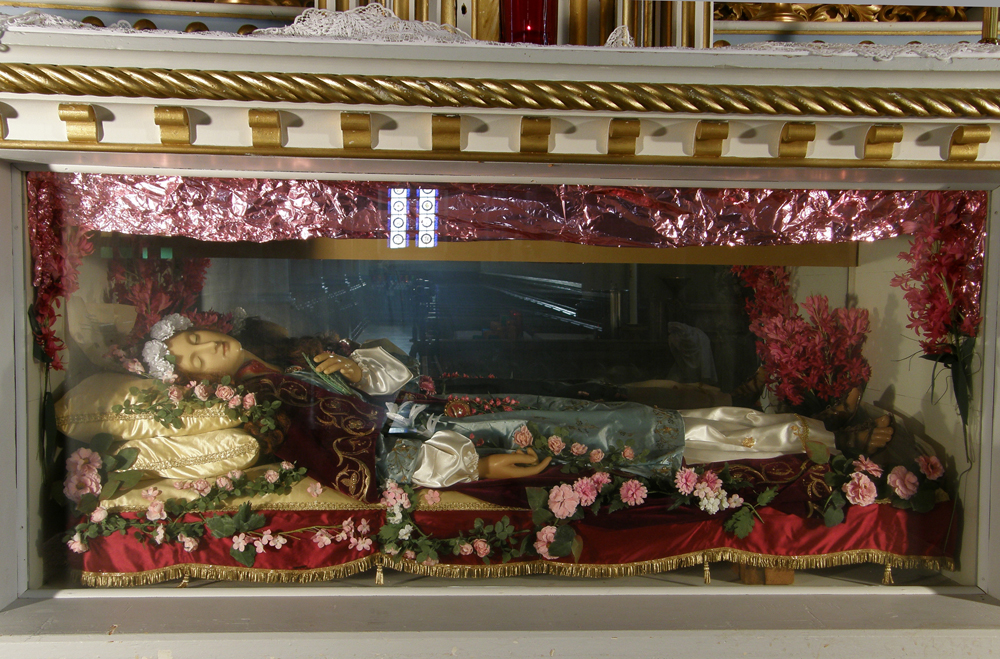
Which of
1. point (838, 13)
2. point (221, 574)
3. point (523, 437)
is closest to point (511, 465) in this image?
point (523, 437)

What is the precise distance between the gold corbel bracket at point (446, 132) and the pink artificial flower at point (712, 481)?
1230 mm

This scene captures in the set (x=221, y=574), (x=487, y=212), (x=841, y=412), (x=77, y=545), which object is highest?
(x=487, y=212)

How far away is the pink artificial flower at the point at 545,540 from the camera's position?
5.73 ft

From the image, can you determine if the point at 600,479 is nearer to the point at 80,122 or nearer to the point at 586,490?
the point at 586,490

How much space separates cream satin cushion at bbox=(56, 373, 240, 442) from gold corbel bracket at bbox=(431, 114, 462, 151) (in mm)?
1050

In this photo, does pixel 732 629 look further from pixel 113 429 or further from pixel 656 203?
pixel 113 429

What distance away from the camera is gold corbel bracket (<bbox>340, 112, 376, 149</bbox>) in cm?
145

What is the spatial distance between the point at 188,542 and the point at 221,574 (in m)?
0.13

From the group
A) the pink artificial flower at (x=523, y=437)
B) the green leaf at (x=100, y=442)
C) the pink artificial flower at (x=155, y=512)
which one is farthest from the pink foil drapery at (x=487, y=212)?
the pink artificial flower at (x=523, y=437)

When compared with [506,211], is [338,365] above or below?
below

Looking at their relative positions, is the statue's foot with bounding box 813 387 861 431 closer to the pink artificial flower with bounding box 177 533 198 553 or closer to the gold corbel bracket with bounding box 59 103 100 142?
the pink artificial flower with bounding box 177 533 198 553

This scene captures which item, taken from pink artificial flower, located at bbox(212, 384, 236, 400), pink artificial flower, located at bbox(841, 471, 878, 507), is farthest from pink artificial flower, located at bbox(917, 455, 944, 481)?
pink artificial flower, located at bbox(212, 384, 236, 400)

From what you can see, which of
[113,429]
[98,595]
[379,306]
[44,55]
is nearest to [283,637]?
[98,595]

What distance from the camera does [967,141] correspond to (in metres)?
1.54
